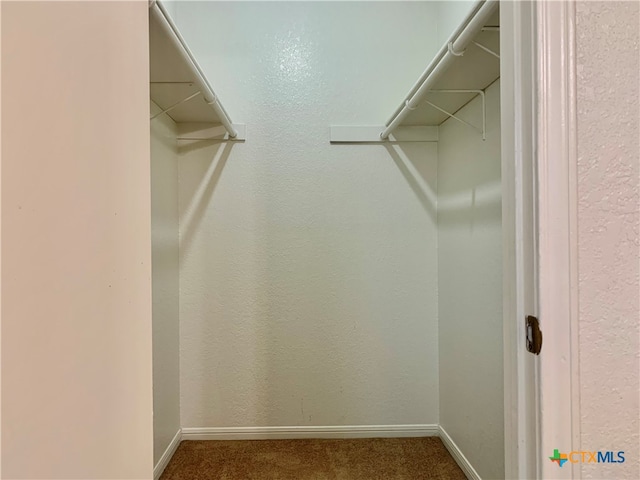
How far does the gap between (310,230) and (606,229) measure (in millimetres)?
1704

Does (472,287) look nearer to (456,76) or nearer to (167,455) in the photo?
(456,76)

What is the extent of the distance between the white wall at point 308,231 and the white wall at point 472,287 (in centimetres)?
14

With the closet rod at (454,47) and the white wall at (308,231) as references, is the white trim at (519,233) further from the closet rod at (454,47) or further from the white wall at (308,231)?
the white wall at (308,231)

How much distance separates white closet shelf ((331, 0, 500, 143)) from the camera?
1.11 meters

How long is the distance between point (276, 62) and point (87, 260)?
6.47 feet

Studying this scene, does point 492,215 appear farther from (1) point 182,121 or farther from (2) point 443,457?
(1) point 182,121

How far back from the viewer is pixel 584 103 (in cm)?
59

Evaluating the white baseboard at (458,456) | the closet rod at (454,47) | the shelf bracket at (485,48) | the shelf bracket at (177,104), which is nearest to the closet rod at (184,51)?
the shelf bracket at (177,104)

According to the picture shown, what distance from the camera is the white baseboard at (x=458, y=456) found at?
177 cm

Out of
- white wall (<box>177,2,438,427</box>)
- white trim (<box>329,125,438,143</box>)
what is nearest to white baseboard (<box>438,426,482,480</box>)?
white wall (<box>177,2,438,427</box>)

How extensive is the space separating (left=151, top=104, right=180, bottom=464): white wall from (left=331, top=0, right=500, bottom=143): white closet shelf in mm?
974

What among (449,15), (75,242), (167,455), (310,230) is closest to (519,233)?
(75,242)

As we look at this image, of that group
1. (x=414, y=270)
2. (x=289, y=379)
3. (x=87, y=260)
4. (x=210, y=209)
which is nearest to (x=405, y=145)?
(x=414, y=270)

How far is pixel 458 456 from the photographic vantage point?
1.92 metres
